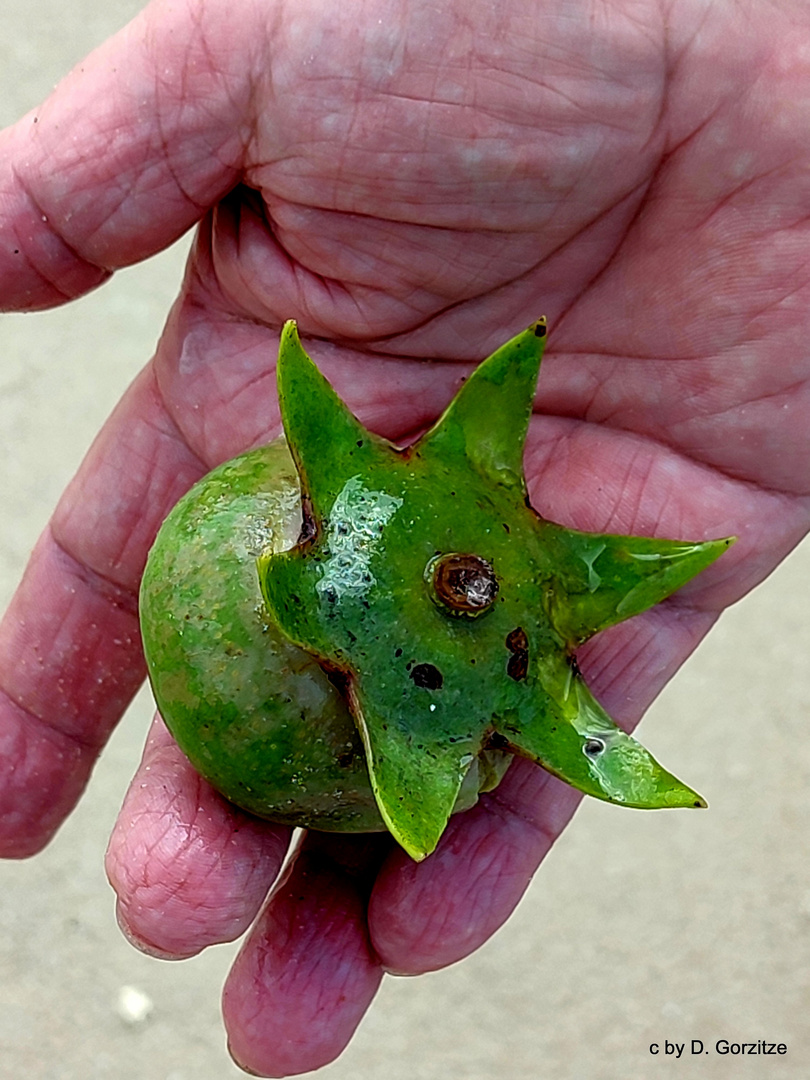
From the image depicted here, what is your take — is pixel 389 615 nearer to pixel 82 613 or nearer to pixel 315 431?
pixel 315 431

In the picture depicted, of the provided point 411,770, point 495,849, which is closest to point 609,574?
point 411,770

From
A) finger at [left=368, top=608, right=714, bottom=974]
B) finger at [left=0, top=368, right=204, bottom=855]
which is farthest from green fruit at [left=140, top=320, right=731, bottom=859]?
finger at [left=0, top=368, right=204, bottom=855]

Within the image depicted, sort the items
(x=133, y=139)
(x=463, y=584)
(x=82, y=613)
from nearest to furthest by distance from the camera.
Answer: (x=463, y=584)
(x=133, y=139)
(x=82, y=613)

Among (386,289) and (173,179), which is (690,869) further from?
(173,179)

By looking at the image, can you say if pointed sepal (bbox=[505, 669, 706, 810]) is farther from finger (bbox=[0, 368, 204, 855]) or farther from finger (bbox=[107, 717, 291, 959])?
finger (bbox=[0, 368, 204, 855])

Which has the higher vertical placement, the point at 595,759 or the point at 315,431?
the point at 315,431

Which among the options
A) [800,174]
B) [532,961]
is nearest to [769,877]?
[532,961]

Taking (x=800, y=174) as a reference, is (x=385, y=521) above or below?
below
